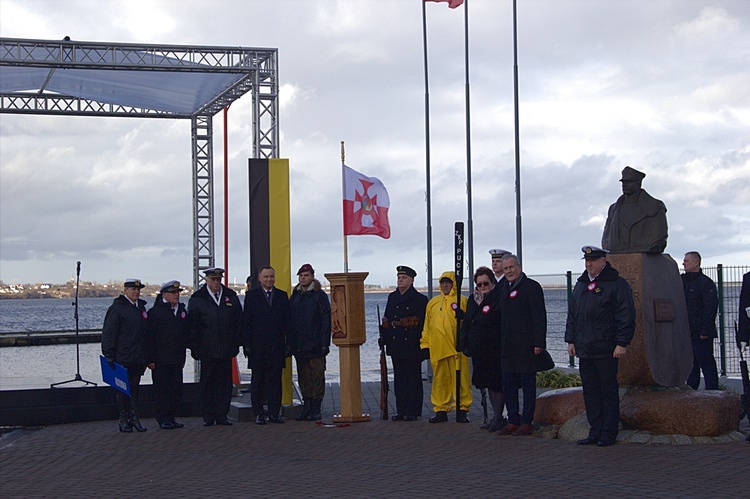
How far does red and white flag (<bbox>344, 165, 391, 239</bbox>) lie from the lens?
51.7 ft

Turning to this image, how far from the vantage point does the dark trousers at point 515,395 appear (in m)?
11.3

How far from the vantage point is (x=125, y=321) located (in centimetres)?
1275

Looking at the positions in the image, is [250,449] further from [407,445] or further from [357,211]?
[357,211]

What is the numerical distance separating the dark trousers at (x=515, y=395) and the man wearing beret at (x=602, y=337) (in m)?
0.76

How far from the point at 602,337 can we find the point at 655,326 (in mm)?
1023

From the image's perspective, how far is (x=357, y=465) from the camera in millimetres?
9789

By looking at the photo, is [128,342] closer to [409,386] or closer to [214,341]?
[214,341]

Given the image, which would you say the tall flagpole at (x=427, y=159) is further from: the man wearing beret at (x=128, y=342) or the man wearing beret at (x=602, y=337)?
the man wearing beret at (x=602, y=337)

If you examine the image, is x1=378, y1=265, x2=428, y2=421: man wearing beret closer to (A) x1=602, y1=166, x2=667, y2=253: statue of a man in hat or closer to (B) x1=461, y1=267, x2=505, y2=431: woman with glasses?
(B) x1=461, y1=267, x2=505, y2=431: woman with glasses

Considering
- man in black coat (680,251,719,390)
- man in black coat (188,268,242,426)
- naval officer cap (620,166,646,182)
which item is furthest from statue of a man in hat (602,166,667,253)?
man in black coat (188,268,242,426)

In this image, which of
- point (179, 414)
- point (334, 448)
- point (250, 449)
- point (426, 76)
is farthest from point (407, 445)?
point (426, 76)

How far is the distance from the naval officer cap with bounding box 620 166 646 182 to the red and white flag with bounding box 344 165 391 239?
16.2 ft

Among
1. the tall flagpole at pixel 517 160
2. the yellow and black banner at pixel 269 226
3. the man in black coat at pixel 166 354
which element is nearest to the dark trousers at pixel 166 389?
the man in black coat at pixel 166 354

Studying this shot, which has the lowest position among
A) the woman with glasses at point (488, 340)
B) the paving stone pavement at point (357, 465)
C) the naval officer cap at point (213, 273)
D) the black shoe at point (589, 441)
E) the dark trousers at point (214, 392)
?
the paving stone pavement at point (357, 465)
